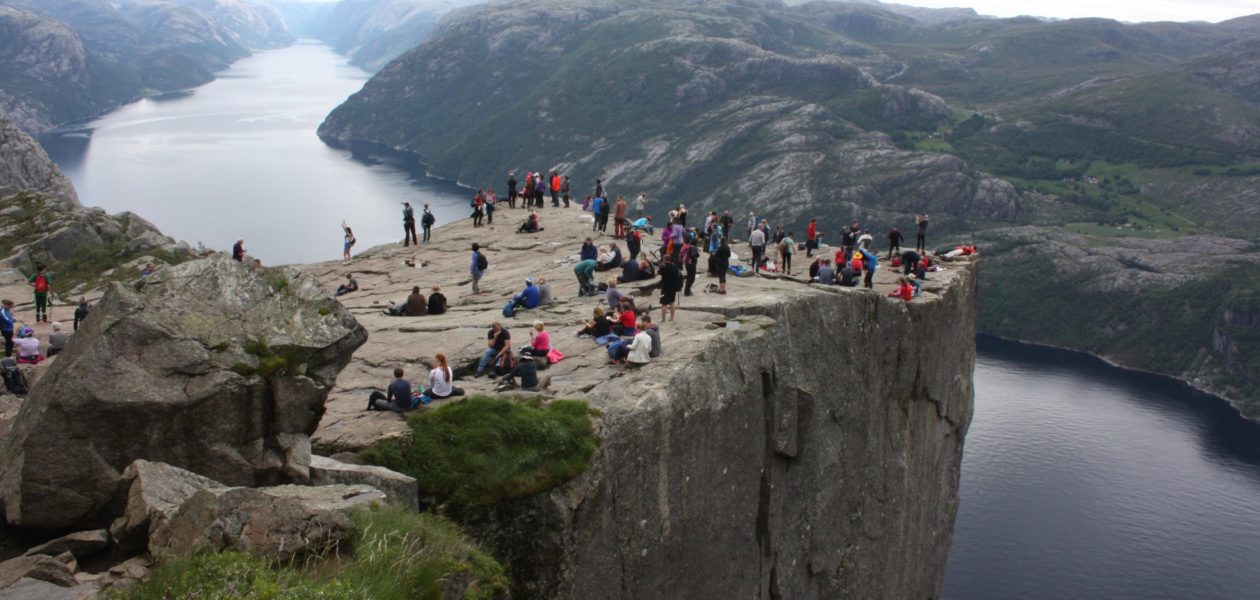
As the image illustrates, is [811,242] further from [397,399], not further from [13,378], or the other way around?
[13,378]

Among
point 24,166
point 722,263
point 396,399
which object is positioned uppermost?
point 24,166

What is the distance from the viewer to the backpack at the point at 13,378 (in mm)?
32753

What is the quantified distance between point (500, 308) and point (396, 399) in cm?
1378

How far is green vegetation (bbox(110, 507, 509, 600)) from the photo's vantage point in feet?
48.4

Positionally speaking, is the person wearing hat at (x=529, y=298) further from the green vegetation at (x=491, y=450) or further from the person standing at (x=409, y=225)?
the person standing at (x=409, y=225)

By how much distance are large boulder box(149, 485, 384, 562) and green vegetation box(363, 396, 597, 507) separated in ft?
19.1

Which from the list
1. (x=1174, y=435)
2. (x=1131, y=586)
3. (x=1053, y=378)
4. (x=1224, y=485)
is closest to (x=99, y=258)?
(x=1131, y=586)

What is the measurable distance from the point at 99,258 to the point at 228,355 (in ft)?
156

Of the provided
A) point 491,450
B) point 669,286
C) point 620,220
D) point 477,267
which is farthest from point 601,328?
point 620,220

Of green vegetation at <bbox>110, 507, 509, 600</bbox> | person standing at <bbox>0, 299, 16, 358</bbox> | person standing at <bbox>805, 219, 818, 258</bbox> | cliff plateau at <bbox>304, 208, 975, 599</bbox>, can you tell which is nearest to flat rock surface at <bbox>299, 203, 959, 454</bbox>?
cliff plateau at <bbox>304, 208, 975, 599</bbox>

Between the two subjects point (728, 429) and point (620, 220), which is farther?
point (620, 220)

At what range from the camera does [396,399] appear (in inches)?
1007

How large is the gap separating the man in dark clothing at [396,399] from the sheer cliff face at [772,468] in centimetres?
455

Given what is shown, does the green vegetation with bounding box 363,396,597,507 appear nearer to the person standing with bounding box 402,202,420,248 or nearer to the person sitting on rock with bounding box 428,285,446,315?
the person sitting on rock with bounding box 428,285,446,315
